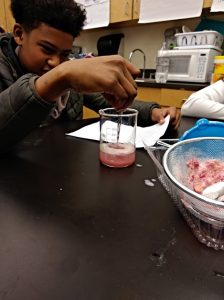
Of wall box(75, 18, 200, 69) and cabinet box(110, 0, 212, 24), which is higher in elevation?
cabinet box(110, 0, 212, 24)

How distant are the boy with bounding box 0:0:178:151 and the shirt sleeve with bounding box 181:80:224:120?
215mm

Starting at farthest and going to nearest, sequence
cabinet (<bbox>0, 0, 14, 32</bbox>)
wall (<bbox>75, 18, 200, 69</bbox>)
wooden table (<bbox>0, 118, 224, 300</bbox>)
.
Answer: cabinet (<bbox>0, 0, 14, 32</bbox>)
wall (<bbox>75, 18, 200, 69</bbox>)
wooden table (<bbox>0, 118, 224, 300</bbox>)

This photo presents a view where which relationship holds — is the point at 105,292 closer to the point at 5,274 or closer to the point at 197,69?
the point at 5,274

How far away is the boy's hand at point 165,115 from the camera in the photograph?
0.79 metres

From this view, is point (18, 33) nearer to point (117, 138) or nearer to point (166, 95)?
point (117, 138)

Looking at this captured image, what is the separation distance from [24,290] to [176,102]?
173 cm

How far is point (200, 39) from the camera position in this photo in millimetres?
1806

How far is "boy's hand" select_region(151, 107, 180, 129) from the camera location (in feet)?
2.59

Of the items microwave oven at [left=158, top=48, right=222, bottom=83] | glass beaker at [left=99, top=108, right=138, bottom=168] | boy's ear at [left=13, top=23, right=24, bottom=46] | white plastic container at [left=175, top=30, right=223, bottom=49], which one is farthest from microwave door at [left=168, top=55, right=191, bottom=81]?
glass beaker at [left=99, top=108, right=138, bottom=168]

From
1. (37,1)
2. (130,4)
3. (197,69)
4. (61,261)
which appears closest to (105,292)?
(61,261)

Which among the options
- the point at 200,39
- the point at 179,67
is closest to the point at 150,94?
the point at 179,67

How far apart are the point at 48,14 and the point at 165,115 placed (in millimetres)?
557

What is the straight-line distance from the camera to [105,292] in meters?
0.21

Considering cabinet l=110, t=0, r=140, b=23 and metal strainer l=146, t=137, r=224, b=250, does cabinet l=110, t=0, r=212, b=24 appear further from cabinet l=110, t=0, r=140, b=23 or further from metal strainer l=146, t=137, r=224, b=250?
metal strainer l=146, t=137, r=224, b=250
